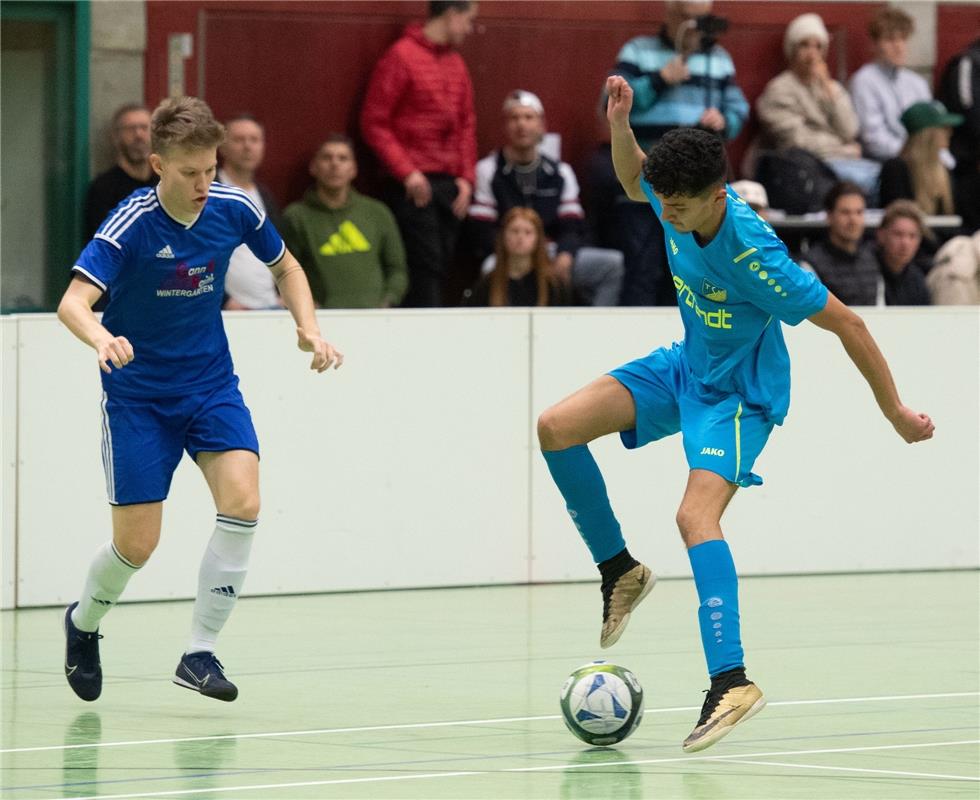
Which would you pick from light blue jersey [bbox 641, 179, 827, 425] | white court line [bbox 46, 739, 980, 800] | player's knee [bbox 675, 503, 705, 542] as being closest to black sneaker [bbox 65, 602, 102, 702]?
white court line [bbox 46, 739, 980, 800]

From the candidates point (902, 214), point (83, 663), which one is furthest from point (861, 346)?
point (902, 214)

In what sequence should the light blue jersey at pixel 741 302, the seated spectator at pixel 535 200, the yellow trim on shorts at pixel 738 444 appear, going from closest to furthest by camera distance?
the light blue jersey at pixel 741 302
the yellow trim on shorts at pixel 738 444
the seated spectator at pixel 535 200

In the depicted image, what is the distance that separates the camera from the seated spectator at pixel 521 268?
11.4m

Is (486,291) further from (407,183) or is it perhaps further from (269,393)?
(269,393)

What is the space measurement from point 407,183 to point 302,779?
6.47m

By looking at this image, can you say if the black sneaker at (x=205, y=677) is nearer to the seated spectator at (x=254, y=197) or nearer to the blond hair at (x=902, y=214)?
the seated spectator at (x=254, y=197)

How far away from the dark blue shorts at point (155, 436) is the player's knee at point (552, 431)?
1.02m

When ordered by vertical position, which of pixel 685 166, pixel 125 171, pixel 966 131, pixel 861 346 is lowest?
pixel 861 346

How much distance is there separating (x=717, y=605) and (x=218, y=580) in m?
1.84

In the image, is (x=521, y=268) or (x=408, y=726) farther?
(x=521, y=268)

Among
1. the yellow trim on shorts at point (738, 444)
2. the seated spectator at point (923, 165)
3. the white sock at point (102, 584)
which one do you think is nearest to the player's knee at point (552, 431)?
the yellow trim on shorts at point (738, 444)

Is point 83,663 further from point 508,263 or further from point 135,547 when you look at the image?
point 508,263

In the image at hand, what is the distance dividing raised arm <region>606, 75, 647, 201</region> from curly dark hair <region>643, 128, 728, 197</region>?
22.9 inches

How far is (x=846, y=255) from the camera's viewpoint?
11.9m
